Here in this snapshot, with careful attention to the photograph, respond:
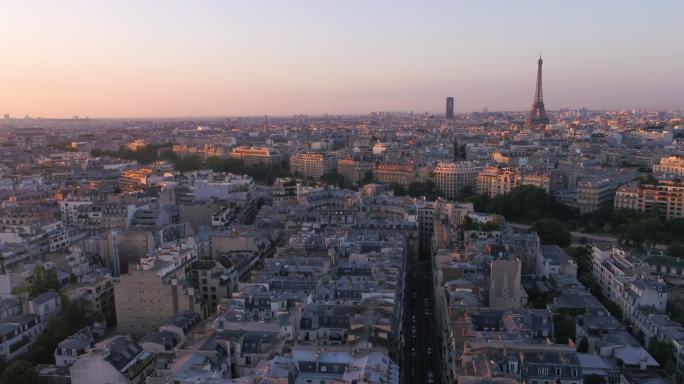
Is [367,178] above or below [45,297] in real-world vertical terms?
below

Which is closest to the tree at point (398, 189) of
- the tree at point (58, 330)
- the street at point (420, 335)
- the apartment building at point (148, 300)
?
the street at point (420, 335)

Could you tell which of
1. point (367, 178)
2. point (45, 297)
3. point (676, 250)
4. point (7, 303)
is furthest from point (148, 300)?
point (367, 178)

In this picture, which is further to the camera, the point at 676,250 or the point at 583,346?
the point at 676,250

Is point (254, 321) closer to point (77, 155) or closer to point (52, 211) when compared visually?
point (52, 211)

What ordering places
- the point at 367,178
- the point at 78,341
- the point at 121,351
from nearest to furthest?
the point at 121,351, the point at 78,341, the point at 367,178

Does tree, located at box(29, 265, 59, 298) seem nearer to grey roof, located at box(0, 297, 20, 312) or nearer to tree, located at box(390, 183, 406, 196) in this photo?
grey roof, located at box(0, 297, 20, 312)

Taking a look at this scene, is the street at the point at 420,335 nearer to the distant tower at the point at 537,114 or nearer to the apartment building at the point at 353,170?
the apartment building at the point at 353,170

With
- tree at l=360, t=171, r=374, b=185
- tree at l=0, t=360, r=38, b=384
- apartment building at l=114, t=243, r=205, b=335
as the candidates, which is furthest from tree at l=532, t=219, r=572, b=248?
tree at l=0, t=360, r=38, b=384

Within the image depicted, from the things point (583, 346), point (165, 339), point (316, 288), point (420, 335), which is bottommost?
point (420, 335)

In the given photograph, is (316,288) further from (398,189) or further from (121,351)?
(398,189)
